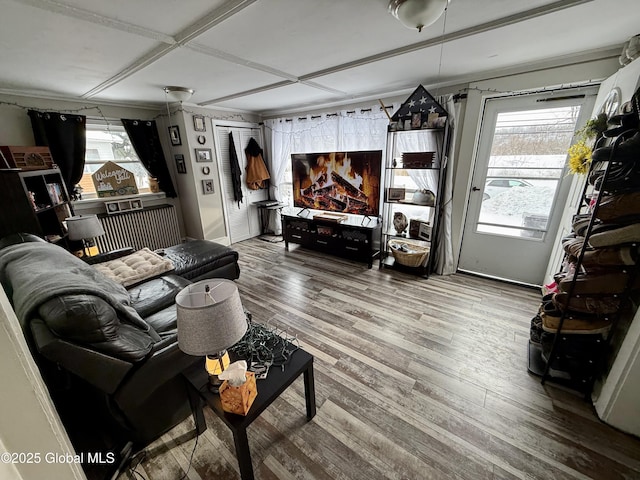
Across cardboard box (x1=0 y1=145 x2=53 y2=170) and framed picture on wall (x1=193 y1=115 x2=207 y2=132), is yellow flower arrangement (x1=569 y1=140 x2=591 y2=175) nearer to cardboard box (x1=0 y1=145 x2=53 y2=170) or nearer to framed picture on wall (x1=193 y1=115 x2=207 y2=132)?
framed picture on wall (x1=193 y1=115 x2=207 y2=132)

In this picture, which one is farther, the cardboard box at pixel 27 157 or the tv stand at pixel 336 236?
the tv stand at pixel 336 236

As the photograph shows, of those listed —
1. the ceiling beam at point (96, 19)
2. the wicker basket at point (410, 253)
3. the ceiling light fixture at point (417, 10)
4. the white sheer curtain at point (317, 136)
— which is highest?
the ceiling beam at point (96, 19)

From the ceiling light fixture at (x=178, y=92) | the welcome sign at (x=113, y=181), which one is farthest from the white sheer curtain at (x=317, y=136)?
the welcome sign at (x=113, y=181)

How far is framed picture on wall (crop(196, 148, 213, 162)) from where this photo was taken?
384 cm

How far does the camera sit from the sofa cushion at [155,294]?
1882 millimetres

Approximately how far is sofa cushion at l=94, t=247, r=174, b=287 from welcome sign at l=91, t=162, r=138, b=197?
160cm

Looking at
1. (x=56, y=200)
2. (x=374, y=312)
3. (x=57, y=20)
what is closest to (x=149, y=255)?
(x=56, y=200)

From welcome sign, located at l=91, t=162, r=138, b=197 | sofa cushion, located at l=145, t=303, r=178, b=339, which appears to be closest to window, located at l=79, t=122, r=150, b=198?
welcome sign, located at l=91, t=162, r=138, b=197

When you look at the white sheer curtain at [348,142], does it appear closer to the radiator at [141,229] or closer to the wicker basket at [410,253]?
the wicker basket at [410,253]

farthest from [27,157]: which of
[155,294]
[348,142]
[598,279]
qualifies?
[598,279]

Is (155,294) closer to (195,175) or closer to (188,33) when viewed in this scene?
(188,33)

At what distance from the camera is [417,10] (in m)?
1.25

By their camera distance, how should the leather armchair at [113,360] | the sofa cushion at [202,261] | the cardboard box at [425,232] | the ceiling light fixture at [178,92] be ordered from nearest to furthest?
the leather armchair at [113,360] < the sofa cushion at [202,261] < the ceiling light fixture at [178,92] < the cardboard box at [425,232]

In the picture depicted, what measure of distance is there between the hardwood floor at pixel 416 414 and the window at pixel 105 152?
2.98m
